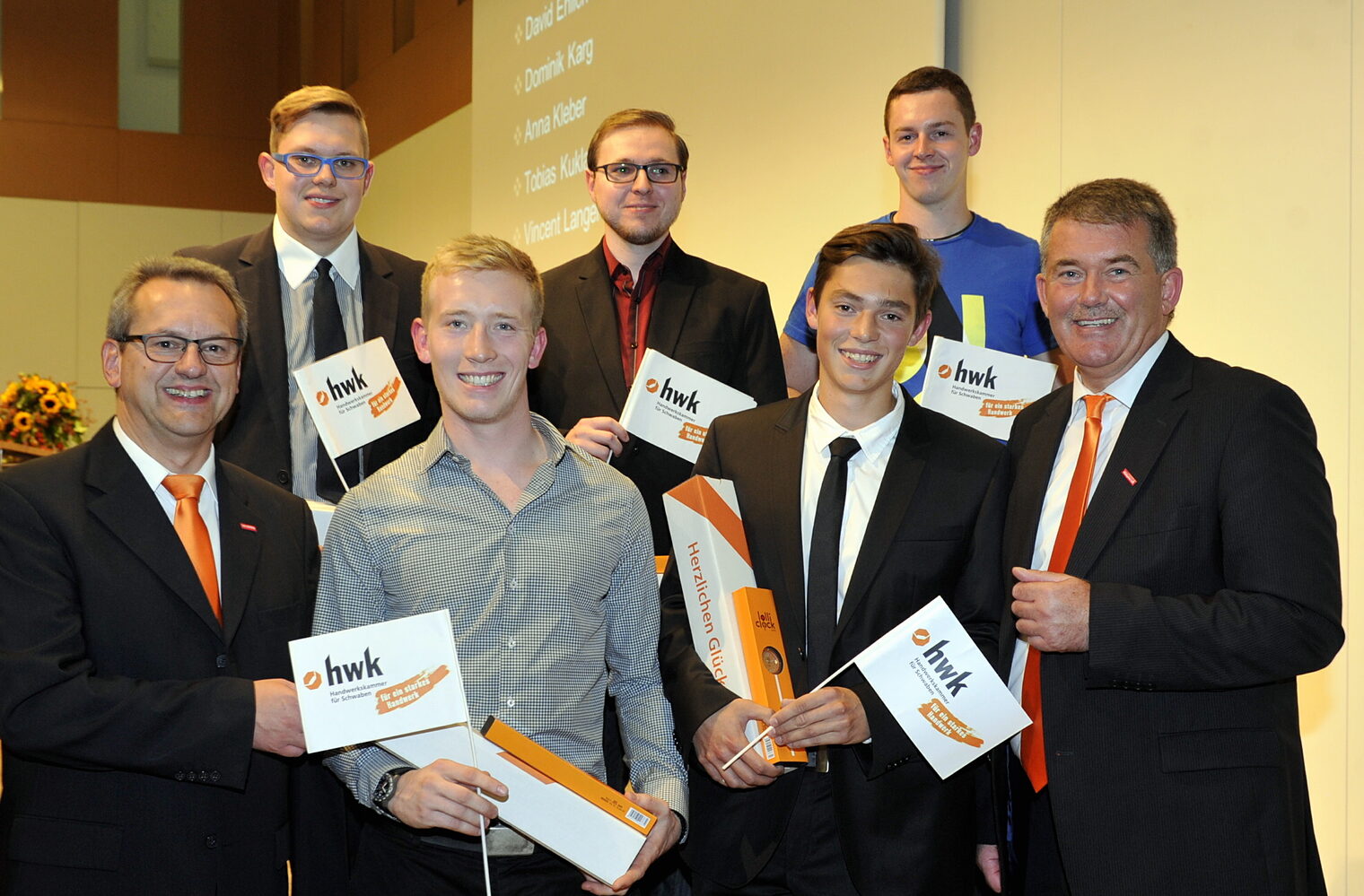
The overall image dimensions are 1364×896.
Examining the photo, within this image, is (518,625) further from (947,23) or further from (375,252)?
(947,23)

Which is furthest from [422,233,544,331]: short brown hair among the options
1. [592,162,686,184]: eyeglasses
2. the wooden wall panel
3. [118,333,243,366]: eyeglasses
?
the wooden wall panel

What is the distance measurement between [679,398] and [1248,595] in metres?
1.35

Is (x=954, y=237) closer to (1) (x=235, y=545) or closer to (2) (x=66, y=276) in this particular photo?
(1) (x=235, y=545)

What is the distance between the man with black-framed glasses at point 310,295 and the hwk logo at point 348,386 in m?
0.22

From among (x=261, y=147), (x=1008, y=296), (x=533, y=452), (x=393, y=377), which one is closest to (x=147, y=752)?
(x=533, y=452)

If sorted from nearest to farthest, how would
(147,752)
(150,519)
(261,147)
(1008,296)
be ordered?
(147,752), (150,519), (1008,296), (261,147)

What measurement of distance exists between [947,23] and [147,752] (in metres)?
4.02

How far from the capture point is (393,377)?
310 centimetres

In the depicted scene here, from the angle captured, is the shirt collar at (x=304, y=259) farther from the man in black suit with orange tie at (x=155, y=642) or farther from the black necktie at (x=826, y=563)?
the black necktie at (x=826, y=563)

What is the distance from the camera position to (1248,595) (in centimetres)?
215

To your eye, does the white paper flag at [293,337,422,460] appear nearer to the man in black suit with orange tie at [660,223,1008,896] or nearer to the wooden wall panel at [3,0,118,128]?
the man in black suit with orange tie at [660,223,1008,896]

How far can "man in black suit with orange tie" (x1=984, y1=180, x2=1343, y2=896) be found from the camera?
2148 mm

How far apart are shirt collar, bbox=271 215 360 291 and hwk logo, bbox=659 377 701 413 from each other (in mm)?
1019

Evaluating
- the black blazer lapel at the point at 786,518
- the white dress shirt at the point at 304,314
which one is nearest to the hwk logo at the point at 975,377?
the black blazer lapel at the point at 786,518
